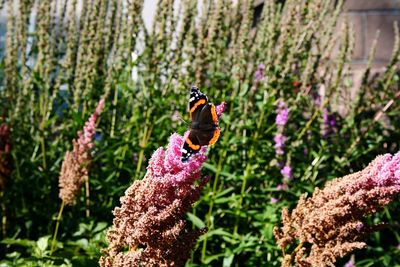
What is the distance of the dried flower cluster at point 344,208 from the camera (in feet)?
Answer: 7.58

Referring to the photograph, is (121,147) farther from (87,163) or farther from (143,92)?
(87,163)

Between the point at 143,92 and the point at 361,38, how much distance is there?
3654 mm

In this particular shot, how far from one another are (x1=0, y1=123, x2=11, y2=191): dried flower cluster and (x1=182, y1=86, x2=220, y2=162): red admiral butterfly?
2525 mm

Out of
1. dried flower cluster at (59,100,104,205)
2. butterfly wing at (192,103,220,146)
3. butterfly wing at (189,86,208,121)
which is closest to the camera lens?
butterfly wing at (192,103,220,146)

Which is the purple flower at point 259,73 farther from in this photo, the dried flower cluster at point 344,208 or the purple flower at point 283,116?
the dried flower cluster at point 344,208

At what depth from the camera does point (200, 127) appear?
233cm

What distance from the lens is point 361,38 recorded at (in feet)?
24.2

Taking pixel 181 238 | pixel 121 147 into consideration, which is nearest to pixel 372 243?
pixel 121 147

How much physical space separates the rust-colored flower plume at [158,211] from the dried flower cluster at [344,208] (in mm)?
469

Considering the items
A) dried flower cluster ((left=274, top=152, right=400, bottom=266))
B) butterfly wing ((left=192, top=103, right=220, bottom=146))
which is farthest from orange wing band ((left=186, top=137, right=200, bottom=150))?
dried flower cluster ((left=274, top=152, right=400, bottom=266))

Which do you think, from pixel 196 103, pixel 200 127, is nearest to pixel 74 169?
pixel 196 103

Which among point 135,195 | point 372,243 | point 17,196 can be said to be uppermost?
point 135,195

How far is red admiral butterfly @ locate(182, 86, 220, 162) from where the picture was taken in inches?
85.4

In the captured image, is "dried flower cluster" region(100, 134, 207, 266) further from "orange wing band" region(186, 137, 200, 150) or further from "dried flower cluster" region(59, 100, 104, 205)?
"dried flower cluster" region(59, 100, 104, 205)
